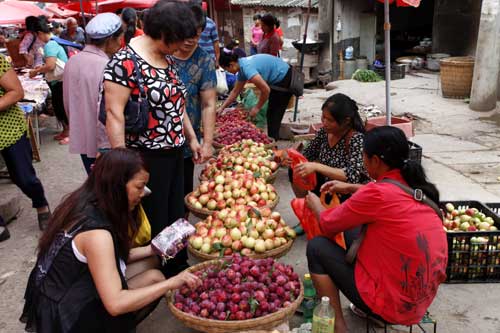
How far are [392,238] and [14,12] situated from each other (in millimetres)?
18241

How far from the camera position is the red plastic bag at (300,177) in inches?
162

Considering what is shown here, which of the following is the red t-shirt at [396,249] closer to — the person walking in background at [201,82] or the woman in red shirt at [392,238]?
the woman in red shirt at [392,238]

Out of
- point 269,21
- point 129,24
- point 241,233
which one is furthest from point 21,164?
point 269,21

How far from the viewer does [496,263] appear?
12.0 feet

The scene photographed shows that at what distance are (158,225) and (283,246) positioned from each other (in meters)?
0.85

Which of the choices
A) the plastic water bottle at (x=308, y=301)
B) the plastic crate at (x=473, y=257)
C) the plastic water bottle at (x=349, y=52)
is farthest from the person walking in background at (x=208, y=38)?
the plastic water bottle at (x=349, y=52)

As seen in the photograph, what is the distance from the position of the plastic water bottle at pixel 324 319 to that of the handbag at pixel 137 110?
1464 millimetres

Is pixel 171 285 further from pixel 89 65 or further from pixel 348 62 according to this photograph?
pixel 348 62

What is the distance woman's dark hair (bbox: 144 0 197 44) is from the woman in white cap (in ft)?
3.54

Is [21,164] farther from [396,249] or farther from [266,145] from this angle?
[396,249]

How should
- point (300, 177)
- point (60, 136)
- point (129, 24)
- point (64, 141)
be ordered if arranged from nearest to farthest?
point (300, 177) → point (129, 24) → point (64, 141) → point (60, 136)

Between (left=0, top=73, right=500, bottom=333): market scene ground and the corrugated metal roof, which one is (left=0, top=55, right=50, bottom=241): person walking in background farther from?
the corrugated metal roof

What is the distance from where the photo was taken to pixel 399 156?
8.86ft

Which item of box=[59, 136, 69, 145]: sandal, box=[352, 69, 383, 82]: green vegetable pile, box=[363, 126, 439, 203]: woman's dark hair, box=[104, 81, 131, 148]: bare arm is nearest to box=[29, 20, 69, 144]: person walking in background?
box=[59, 136, 69, 145]: sandal
